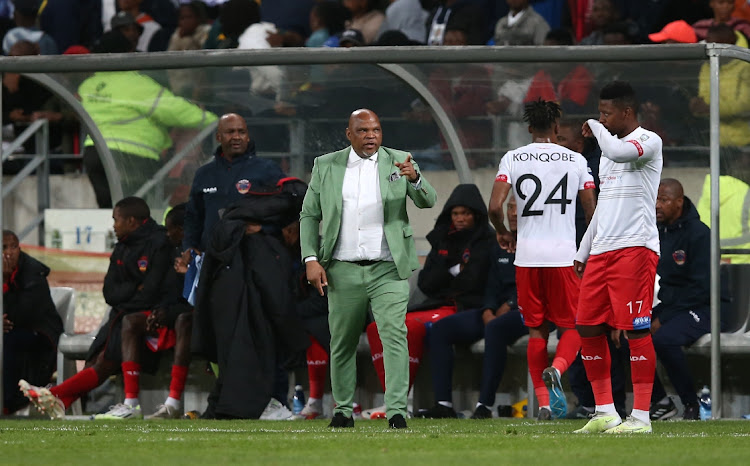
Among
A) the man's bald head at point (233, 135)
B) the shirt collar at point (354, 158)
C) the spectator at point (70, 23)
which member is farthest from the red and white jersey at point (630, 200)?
the spectator at point (70, 23)

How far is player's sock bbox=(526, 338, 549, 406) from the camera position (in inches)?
390

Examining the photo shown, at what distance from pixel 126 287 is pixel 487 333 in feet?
9.85

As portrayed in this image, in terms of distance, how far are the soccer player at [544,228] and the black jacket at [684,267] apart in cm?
113

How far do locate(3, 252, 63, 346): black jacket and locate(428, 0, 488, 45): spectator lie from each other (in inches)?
194

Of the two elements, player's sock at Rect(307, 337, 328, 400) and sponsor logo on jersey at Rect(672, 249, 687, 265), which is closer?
sponsor logo on jersey at Rect(672, 249, 687, 265)

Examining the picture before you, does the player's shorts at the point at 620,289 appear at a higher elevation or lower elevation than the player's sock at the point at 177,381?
higher

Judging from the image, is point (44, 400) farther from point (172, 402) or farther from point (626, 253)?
point (626, 253)

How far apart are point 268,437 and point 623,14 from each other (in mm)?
7988

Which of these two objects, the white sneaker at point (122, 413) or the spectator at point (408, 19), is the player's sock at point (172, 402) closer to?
the white sneaker at point (122, 413)

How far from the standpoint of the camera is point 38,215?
1557 cm

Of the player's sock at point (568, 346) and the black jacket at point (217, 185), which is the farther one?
the black jacket at point (217, 185)

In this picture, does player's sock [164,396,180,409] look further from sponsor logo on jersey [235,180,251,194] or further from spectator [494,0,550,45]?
spectator [494,0,550,45]

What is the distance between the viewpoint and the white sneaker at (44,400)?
1112 centimetres

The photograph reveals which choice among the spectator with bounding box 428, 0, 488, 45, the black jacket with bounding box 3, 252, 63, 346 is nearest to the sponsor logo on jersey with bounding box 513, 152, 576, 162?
the black jacket with bounding box 3, 252, 63, 346
